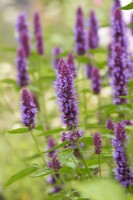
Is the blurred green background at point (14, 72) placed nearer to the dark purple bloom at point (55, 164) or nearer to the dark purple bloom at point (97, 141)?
the dark purple bloom at point (55, 164)

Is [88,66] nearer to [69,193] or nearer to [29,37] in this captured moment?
[29,37]

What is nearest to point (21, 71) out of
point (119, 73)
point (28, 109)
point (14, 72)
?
point (119, 73)

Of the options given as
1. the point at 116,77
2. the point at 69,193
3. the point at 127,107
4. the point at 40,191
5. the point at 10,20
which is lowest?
the point at 40,191

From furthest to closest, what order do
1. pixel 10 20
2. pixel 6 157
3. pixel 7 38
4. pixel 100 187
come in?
1. pixel 10 20
2. pixel 7 38
3. pixel 6 157
4. pixel 100 187

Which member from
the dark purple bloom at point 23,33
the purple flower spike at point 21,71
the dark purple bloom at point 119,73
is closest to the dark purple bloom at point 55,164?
the dark purple bloom at point 119,73

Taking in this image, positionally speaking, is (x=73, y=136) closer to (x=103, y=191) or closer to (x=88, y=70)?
(x=103, y=191)

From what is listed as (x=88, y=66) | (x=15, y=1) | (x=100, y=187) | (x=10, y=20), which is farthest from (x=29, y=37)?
(x=15, y=1)

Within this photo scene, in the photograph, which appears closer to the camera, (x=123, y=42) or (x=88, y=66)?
(x=123, y=42)
